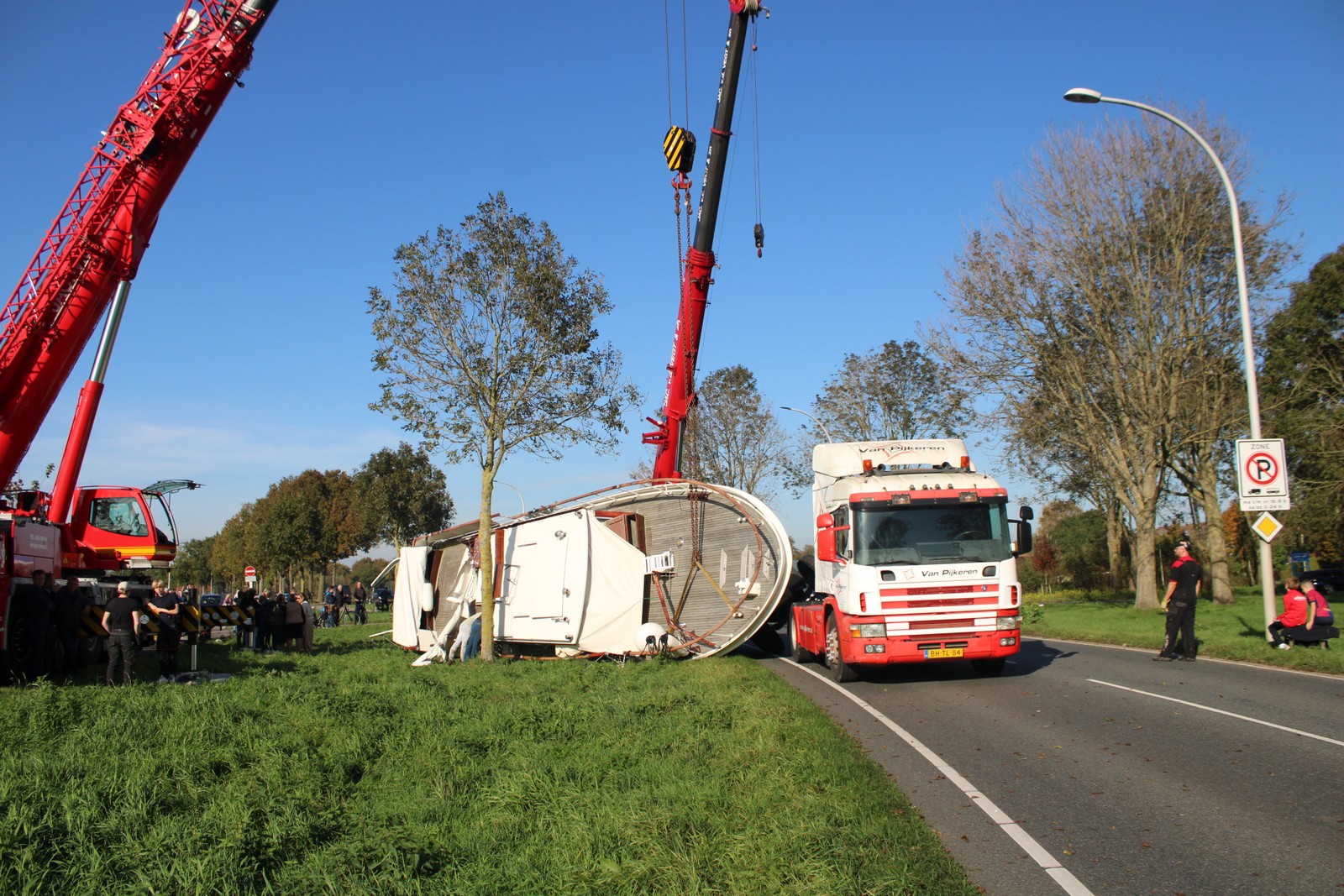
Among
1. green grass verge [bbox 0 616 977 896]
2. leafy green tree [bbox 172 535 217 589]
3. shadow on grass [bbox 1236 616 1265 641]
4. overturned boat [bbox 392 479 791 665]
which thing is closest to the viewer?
green grass verge [bbox 0 616 977 896]

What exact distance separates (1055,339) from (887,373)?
44.7ft

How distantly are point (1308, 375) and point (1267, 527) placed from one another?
17.3 metres

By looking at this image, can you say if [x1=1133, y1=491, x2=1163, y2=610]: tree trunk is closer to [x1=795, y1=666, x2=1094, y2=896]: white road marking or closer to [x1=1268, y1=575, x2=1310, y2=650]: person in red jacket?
[x1=1268, y1=575, x2=1310, y2=650]: person in red jacket

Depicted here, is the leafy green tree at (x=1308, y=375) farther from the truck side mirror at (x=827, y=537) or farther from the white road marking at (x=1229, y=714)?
the white road marking at (x=1229, y=714)

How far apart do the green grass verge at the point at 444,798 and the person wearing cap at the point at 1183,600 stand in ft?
22.6

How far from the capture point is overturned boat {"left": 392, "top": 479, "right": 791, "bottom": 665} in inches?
647

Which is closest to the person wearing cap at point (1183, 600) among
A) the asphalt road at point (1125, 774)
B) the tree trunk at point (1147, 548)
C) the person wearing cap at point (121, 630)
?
the asphalt road at point (1125, 774)

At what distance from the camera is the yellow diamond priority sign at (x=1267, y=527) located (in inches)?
602

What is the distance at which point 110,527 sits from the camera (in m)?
19.4

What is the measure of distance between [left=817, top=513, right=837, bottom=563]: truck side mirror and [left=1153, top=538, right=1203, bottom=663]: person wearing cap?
498 cm

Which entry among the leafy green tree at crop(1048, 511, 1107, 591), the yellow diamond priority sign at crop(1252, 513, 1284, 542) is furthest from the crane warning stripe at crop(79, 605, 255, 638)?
the leafy green tree at crop(1048, 511, 1107, 591)

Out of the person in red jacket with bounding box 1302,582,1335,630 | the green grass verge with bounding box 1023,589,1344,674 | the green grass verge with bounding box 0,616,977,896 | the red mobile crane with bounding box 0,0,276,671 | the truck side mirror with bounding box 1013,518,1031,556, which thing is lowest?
the green grass verge with bounding box 0,616,977,896

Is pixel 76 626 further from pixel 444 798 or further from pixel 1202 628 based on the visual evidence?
pixel 1202 628

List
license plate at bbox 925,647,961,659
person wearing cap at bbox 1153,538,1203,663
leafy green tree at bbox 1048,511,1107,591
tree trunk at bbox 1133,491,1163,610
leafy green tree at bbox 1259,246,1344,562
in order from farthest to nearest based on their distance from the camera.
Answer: leafy green tree at bbox 1048,511,1107,591, leafy green tree at bbox 1259,246,1344,562, tree trunk at bbox 1133,491,1163,610, person wearing cap at bbox 1153,538,1203,663, license plate at bbox 925,647,961,659
